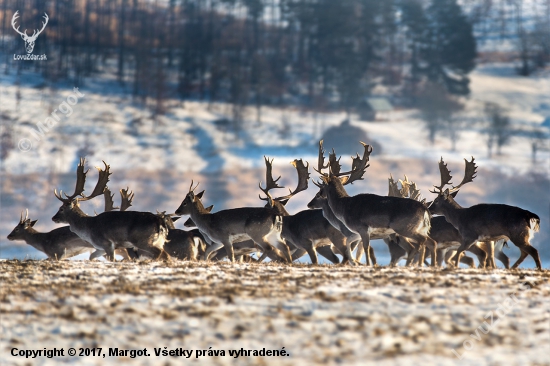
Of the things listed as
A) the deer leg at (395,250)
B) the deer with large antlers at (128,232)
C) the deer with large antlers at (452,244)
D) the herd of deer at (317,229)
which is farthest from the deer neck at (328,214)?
the deer with large antlers at (128,232)

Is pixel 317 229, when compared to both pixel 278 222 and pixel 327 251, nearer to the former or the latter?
pixel 278 222

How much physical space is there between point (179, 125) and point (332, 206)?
59.7 metres

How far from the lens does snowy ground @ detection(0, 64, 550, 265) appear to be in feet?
217

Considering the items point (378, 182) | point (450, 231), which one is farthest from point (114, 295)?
point (378, 182)

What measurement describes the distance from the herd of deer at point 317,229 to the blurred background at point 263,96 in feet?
108

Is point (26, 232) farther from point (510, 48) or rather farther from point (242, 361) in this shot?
point (510, 48)

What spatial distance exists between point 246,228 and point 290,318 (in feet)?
28.0

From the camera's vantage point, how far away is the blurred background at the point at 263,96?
69250 mm

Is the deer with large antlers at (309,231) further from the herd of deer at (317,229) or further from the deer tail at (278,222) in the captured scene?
the deer tail at (278,222)

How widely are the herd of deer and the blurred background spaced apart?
32996mm

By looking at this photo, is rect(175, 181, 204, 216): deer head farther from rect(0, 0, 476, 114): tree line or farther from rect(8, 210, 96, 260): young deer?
rect(0, 0, 476, 114): tree line

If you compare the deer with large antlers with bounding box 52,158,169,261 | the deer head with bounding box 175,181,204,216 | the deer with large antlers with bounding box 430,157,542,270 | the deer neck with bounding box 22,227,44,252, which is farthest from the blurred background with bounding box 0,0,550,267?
the deer with large antlers with bounding box 430,157,542,270

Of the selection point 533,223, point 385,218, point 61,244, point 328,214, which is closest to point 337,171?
point 328,214

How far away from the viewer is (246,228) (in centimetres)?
1794
